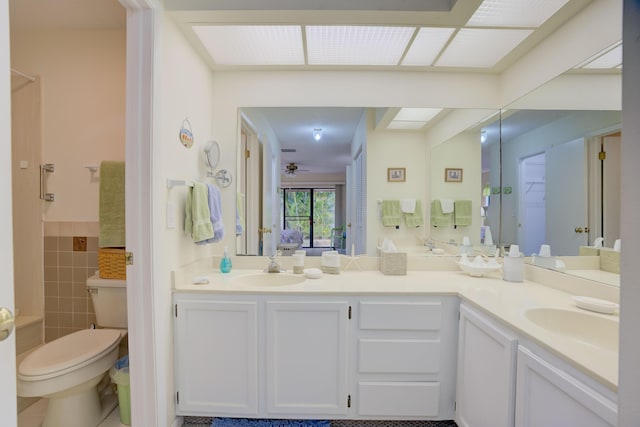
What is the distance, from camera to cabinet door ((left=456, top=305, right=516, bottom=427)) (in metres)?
1.15

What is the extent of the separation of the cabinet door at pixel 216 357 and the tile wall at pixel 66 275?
1019 mm

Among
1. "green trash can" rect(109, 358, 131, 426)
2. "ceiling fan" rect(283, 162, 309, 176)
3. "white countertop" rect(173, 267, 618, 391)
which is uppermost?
"ceiling fan" rect(283, 162, 309, 176)

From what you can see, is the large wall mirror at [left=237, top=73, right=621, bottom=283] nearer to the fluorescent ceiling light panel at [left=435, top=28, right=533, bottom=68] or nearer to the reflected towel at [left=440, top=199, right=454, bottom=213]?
the reflected towel at [left=440, top=199, right=454, bottom=213]

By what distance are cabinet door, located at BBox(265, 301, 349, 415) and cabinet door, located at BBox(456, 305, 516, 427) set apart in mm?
613

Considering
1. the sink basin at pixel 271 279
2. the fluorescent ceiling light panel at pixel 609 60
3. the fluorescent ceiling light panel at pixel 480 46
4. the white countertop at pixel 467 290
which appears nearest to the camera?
the white countertop at pixel 467 290

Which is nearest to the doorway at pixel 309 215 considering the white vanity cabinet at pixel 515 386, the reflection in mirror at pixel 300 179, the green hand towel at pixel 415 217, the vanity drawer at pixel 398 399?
the reflection in mirror at pixel 300 179

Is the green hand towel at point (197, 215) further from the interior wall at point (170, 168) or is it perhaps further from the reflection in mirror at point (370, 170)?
the reflection in mirror at point (370, 170)

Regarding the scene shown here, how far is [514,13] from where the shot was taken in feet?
5.04

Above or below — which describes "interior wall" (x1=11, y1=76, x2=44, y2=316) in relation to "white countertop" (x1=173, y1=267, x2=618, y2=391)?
above

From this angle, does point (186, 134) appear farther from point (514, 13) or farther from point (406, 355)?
point (514, 13)

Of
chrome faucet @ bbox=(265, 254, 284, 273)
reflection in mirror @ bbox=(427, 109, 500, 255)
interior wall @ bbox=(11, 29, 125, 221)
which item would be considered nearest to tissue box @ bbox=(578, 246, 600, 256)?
reflection in mirror @ bbox=(427, 109, 500, 255)

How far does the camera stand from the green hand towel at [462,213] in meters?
2.19

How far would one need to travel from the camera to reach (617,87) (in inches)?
51.3

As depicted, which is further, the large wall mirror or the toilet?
the large wall mirror
